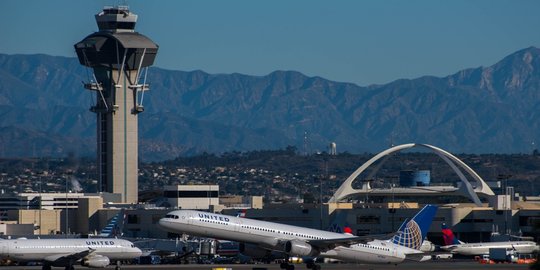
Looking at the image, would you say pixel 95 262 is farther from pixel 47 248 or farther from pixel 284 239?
pixel 284 239

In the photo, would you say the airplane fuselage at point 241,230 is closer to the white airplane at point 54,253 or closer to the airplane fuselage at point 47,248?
the white airplane at point 54,253

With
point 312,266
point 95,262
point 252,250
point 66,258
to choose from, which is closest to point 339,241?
point 312,266

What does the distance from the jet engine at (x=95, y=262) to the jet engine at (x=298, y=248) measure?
2306cm

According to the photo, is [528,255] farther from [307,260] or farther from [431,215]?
[307,260]

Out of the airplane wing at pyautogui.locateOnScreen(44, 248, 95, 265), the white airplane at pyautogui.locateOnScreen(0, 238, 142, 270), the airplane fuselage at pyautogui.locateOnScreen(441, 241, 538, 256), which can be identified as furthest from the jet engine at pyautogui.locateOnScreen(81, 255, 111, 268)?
the airplane fuselage at pyautogui.locateOnScreen(441, 241, 538, 256)

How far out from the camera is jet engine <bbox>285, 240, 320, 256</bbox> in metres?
132

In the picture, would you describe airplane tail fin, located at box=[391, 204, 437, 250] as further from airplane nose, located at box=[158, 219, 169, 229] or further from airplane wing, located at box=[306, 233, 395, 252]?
airplane nose, located at box=[158, 219, 169, 229]

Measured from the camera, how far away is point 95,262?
472 ft

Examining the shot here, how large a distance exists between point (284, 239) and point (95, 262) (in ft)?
75.8

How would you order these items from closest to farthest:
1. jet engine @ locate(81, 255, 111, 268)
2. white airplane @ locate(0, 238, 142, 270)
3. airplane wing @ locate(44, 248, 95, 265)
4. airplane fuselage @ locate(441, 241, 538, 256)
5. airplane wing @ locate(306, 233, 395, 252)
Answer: airplane wing @ locate(306, 233, 395, 252), jet engine @ locate(81, 255, 111, 268), white airplane @ locate(0, 238, 142, 270), airplane wing @ locate(44, 248, 95, 265), airplane fuselage @ locate(441, 241, 538, 256)

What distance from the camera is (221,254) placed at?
193750 millimetres

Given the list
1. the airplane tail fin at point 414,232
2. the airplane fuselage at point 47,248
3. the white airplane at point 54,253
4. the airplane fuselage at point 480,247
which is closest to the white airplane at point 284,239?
the airplane tail fin at point 414,232

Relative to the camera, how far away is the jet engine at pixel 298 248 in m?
132

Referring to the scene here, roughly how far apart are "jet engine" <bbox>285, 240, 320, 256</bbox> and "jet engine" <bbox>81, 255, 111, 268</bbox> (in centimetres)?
2306
